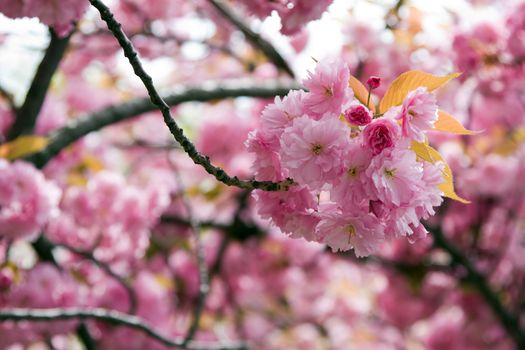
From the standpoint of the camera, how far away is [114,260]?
279cm

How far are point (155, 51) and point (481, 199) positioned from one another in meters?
1.93

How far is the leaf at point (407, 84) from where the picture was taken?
45.1 inches

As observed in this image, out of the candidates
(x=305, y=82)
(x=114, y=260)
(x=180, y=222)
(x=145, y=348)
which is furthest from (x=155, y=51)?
(x=305, y=82)

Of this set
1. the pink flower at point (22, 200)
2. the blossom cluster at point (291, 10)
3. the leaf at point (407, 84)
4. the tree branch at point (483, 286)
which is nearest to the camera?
the leaf at point (407, 84)

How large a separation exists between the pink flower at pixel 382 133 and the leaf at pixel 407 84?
10 centimetres

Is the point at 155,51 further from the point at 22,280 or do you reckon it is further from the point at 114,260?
the point at 22,280

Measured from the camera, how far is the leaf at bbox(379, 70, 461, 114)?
114 centimetres

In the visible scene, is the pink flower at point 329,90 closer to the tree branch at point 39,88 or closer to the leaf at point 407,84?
the leaf at point 407,84

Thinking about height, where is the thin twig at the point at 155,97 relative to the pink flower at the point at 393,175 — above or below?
above

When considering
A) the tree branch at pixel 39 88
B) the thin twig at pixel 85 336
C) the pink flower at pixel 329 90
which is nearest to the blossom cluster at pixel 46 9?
the tree branch at pixel 39 88

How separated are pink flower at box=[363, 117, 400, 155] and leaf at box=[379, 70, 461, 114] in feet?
0.32

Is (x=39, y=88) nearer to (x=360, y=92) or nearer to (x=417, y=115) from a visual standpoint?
(x=360, y=92)

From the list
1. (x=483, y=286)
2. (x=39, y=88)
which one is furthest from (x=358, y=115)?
(x=483, y=286)

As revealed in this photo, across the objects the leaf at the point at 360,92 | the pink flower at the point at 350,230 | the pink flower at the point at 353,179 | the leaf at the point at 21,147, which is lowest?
the pink flower at the point at 350,230
